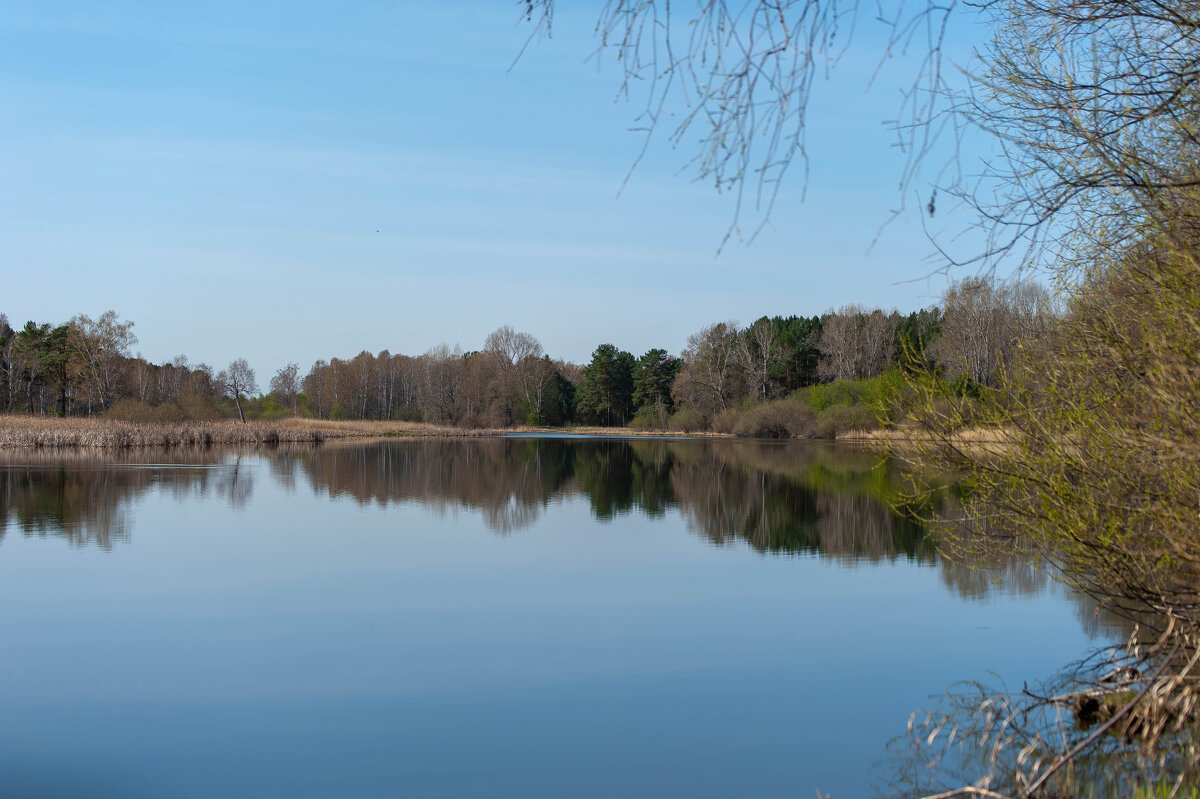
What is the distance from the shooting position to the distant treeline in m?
49.0

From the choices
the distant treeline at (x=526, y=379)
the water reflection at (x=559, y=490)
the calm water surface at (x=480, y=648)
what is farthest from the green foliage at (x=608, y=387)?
the calm water surface at (x=480, y=648)

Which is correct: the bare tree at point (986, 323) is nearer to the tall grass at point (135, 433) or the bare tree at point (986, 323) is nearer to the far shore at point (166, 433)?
the far shore at point (166, 433)

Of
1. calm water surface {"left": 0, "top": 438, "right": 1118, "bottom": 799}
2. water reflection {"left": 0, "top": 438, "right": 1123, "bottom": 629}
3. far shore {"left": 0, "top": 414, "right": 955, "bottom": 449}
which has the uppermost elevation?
far shore {"left": 0, "top": 414, "right": 955, "bottom": 449}

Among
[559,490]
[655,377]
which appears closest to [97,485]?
[559,490]

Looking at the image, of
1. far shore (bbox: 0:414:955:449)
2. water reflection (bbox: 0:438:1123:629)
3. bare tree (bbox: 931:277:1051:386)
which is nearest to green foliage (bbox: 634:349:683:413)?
far shore (bbox: 0:414:955:449)

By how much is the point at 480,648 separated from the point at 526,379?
66.5 metres

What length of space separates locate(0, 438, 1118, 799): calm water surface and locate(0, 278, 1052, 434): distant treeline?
23.4 meters

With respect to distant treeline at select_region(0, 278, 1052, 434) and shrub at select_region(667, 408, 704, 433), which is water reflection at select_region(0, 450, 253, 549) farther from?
shrub at select_region(667, 408, 704, 433)

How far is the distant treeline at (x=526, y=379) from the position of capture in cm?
4903

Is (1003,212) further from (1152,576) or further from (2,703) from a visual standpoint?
(2,703)

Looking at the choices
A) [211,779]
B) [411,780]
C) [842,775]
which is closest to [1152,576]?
[842,775]

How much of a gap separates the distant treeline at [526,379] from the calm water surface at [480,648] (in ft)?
76.7

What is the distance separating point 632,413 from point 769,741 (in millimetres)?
72530

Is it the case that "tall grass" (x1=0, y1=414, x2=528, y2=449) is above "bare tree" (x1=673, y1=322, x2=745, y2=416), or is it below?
below
